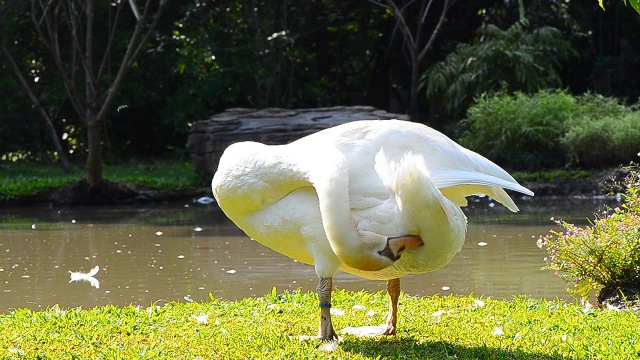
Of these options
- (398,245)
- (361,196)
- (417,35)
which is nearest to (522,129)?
(417,35)

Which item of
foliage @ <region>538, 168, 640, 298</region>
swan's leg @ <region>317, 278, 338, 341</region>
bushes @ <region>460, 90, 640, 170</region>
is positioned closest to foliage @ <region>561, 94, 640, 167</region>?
bushes @ <region>460, 90, 640, 170</region>

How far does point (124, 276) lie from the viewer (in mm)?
7477

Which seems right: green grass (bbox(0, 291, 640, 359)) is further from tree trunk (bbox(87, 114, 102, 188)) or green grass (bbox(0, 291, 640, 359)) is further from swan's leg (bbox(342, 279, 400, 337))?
tree trunk (bbox(87, 114, 102, 188))

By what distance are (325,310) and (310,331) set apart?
438 millimetres

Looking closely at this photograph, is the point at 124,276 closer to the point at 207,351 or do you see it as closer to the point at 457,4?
the point at 207,351

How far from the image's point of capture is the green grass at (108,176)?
13539 millimetres

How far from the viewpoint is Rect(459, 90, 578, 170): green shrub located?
48.1ft

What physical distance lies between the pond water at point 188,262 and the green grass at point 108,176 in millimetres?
1729

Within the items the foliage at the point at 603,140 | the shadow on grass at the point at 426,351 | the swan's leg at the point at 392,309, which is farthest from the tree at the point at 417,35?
the shadow on grass at the point at 426,351

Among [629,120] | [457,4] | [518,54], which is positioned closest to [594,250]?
[629,120]

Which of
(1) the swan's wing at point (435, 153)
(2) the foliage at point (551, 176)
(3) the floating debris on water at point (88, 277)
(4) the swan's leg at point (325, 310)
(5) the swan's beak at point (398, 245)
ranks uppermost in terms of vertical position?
(1) the swan's wing at point (435, 153)

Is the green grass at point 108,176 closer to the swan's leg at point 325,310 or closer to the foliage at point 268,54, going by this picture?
the foliage at point 268,54

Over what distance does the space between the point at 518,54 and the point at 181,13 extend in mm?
6527

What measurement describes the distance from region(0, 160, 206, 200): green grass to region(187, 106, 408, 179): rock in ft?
1.71
